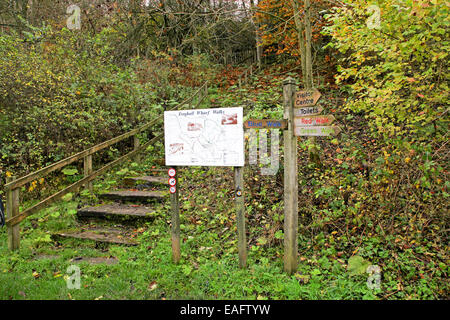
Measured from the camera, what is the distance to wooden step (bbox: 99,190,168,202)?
6164 millimetres

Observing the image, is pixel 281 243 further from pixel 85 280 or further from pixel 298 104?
pixel 85 280

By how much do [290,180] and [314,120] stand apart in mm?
856

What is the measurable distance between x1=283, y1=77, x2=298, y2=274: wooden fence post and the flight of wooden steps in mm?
2640

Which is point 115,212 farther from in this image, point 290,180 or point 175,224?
point 290,180

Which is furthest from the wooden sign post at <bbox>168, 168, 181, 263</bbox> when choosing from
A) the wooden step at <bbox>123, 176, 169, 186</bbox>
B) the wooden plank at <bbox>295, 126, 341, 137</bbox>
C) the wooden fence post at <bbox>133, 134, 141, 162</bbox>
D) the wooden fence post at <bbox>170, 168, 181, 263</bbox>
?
the wooden fence post at <bbox>133, 134, 141, 162</bbox>

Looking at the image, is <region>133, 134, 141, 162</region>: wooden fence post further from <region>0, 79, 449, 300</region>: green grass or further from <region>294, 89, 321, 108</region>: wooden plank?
<region>294, 89, 321, 108</region>: wooden plank

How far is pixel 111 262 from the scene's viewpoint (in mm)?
4348

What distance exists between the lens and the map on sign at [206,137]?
383 centimetres

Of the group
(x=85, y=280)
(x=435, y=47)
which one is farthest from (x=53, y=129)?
(x=435, y=47)

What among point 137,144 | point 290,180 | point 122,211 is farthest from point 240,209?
point 137,144

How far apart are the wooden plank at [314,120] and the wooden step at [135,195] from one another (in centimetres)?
362

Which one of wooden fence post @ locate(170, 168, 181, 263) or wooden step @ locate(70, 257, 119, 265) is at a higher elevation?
wooden fence post @ locate(170, 168, 181, 263)

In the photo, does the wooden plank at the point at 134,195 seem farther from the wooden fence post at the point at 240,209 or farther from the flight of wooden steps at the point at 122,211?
the wooden fence post at the point at 240,209

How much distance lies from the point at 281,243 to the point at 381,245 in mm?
1457
